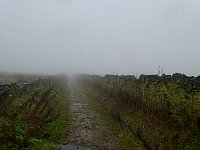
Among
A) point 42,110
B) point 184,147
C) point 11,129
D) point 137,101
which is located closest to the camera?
point 184,147

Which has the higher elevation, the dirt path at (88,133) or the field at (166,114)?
the field at (166,114)

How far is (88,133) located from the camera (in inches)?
766

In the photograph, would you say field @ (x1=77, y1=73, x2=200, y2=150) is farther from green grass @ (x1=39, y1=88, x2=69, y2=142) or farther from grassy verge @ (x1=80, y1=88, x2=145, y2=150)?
green grass @ (x1=39, y1=88, x2=69, y2=142)

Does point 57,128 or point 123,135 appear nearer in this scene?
point 123,135

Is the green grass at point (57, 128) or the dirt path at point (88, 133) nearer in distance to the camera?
the dirt path at point (88, 133)

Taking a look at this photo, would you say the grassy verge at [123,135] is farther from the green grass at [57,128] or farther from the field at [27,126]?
the field at [27,126]

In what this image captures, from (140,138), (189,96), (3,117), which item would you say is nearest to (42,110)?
(3,117)

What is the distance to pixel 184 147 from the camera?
15.2 meters

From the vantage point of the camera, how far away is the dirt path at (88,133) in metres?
16.9

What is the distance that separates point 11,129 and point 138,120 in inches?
300

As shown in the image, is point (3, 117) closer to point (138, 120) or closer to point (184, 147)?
point (138, 120)

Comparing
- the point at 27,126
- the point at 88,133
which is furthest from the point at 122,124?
the point at 27,126

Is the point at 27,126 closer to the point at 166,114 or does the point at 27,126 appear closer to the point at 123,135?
the point at 123,135

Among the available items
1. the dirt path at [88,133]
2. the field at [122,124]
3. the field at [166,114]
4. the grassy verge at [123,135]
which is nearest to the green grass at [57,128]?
the field at [122,124]
